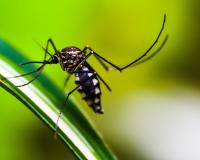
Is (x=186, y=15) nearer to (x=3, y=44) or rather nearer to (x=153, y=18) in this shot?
(x=153, y=18)

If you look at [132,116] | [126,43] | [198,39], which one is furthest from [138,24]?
[132,116]

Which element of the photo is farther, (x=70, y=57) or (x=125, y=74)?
(x=125, y=74)

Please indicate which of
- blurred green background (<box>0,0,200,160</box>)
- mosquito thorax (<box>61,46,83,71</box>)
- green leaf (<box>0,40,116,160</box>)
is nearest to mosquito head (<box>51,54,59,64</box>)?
mosquito thorax (<box>61,46,83,71</box>)

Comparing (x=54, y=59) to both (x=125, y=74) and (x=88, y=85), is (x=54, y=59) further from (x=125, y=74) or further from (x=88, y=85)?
(x=125, y=74)

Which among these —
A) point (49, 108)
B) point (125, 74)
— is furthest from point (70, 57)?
point (125, 74)

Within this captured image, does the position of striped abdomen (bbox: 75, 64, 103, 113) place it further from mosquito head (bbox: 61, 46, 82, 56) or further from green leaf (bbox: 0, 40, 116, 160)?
green leaf (bbox: 0, 40, 116, 160)

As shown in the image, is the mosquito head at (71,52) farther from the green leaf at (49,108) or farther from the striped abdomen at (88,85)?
the green leaf at (49,108)

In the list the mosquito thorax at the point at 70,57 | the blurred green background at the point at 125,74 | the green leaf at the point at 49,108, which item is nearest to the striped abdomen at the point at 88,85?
the mosquito thorax at the point at 70,57
